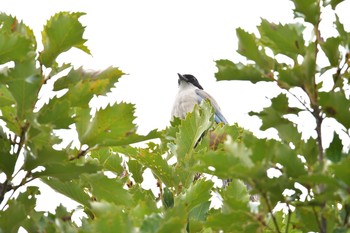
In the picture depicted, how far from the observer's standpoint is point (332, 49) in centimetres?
218

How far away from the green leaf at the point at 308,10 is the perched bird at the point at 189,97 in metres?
9.38

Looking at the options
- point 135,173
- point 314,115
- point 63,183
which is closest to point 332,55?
point 314,115

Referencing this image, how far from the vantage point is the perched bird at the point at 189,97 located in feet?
39.9

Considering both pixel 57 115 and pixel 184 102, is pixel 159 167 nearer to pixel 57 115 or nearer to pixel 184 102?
pixel 57 115

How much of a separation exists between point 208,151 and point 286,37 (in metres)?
0.44

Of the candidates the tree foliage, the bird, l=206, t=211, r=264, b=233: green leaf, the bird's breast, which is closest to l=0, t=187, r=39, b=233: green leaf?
the tree foliage

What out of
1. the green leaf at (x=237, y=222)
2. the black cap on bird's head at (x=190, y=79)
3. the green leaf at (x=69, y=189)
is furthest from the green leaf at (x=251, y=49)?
the black cap on bird's head at (x=190, y=79)

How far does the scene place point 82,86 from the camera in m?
2.30

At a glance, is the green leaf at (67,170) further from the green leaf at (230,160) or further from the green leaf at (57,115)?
the green leaf at (230,160)

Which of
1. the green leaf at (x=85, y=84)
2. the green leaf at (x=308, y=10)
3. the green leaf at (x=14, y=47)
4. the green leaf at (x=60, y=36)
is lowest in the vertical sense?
the green leaf at (x=85, y=84)

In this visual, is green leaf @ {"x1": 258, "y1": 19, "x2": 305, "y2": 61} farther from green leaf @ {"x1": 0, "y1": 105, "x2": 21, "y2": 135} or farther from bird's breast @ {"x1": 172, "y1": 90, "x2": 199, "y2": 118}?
bird's breast @ {"x1": 172, "y1": 90, "x2": 199, "y2": 118}

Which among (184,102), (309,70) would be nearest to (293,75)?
(309,70)

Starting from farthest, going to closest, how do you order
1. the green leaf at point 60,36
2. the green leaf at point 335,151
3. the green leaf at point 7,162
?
the green leaf at point 60,36, the green leaf at point 7,162, the green leaf at point 335,151

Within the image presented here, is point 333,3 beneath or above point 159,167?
above
